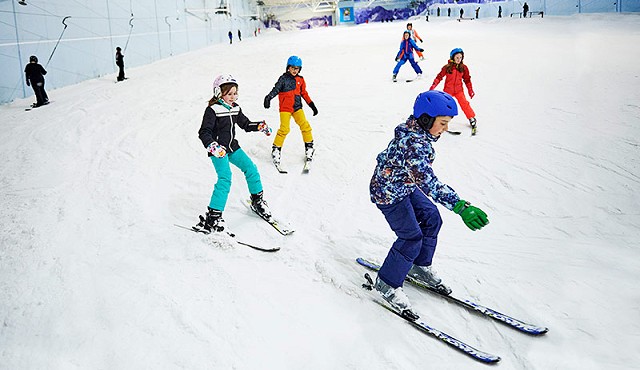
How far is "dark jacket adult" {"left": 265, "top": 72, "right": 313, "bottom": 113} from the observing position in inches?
235

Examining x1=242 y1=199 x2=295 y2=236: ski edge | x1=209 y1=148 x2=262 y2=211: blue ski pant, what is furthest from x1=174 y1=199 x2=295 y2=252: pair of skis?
x1=209 y1=148 x2=262 y2=211: blue ski pant

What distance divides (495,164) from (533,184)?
71cm

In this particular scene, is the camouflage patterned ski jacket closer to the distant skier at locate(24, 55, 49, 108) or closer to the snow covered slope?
the snow covered slope

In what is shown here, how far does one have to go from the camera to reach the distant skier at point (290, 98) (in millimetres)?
5887

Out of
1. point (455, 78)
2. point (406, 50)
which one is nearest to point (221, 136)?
point (455, 78)

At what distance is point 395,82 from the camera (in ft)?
37.0

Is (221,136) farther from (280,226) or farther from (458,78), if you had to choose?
(458,78)

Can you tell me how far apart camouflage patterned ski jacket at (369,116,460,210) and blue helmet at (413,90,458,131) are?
7cm

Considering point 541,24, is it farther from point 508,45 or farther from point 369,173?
point 369,173

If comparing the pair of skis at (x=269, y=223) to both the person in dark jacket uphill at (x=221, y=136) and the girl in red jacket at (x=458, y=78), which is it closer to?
the person in dark jacket uphill at (x=221, y=136)

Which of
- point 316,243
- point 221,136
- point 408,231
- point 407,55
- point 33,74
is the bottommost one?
point 316,243

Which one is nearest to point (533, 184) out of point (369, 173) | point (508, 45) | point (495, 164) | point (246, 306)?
point (495, 164)

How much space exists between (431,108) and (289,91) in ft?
11.7

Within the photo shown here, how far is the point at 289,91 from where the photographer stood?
19.7ft
